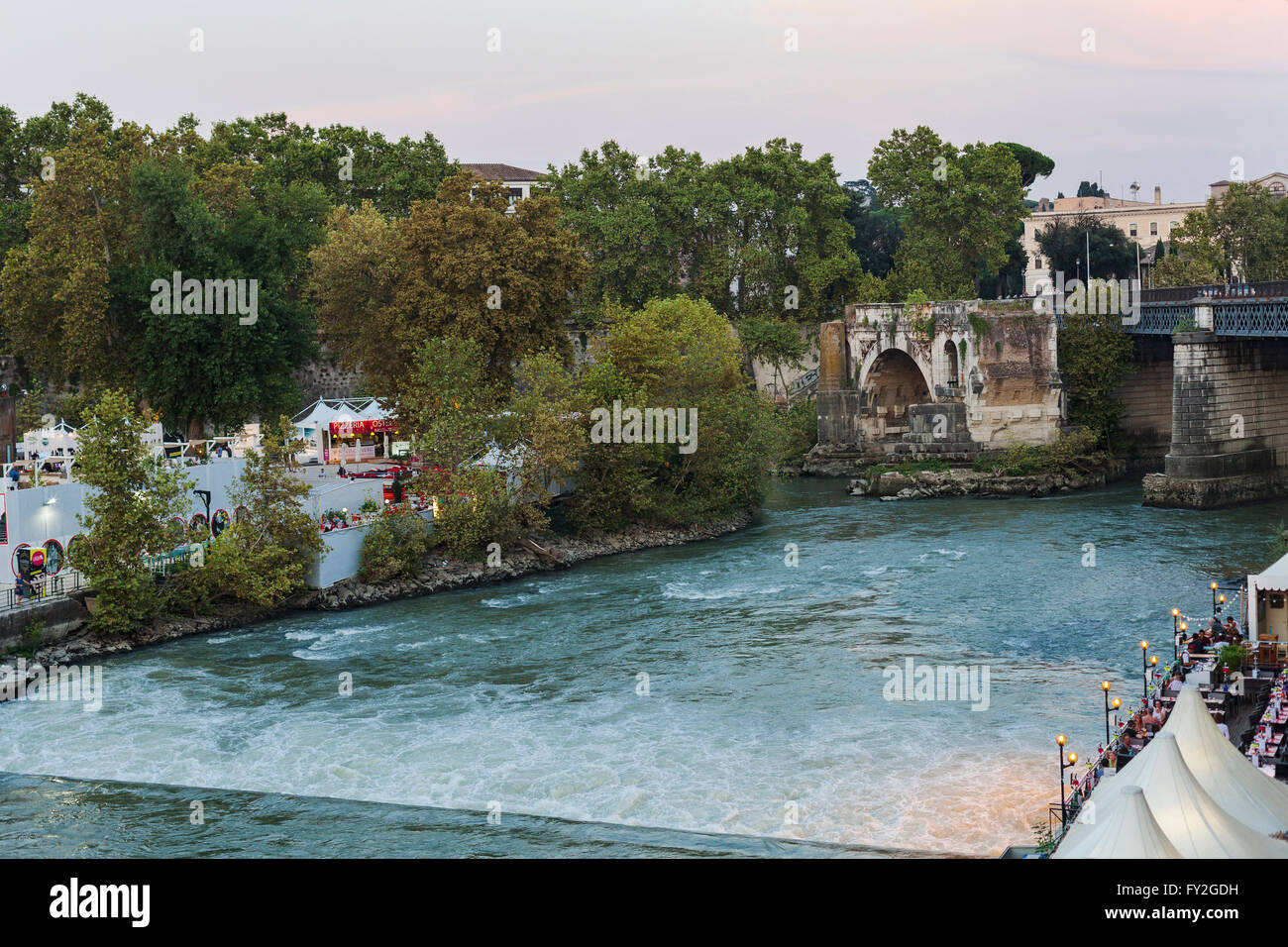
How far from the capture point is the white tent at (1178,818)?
1555cm

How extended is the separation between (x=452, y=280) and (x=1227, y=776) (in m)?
39.4

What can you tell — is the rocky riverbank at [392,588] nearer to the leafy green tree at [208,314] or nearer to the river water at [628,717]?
the river water at [628,717]

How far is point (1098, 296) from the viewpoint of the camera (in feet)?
216

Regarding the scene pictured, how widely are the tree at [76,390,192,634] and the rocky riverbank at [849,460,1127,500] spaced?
35.5 meters

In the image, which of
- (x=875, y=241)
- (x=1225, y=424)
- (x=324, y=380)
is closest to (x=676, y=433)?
(x=1225, y=424)

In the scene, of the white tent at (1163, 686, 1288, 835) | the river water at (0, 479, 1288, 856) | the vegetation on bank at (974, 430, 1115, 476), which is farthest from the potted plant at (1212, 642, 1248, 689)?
the vegetation on bank at (974, 430, 1115, 476)

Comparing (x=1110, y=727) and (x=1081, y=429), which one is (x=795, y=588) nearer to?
(x=1110, y=727)

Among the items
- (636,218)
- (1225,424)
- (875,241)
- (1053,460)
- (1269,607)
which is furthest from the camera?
(875,241)

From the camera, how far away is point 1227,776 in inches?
685

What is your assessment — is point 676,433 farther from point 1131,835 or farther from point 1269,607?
point 1131,835

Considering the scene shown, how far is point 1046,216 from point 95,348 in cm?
9500

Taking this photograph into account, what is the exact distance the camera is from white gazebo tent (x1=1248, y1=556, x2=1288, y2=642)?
26.1m

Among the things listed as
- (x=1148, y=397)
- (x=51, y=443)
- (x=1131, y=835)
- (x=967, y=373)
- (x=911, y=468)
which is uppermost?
(x=967, y=373)

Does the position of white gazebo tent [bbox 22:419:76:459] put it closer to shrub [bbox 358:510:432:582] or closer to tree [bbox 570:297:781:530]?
shrub [bbox 358:510:432:582]
